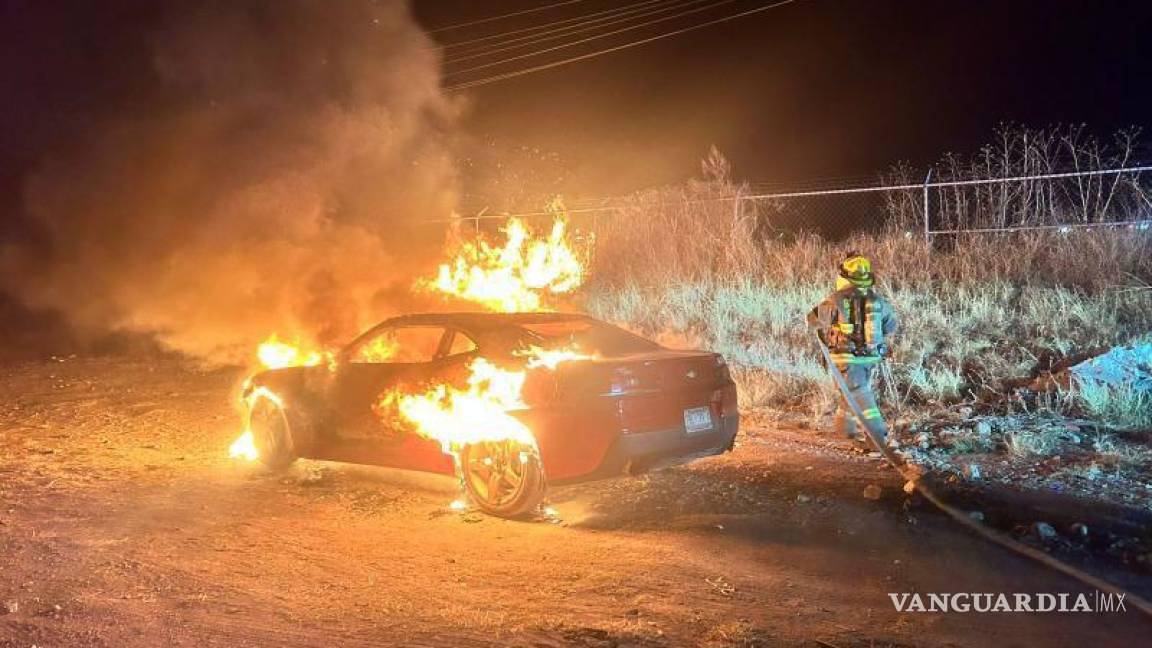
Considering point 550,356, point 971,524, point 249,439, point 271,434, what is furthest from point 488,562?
point 249,439

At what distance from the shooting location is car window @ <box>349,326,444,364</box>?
7.07 meters

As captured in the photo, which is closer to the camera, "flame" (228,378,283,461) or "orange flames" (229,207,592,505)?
"orange flames" (229,207,592,505)

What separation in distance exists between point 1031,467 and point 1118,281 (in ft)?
18.4

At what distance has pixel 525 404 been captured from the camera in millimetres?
5883

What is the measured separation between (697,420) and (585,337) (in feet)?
3.50

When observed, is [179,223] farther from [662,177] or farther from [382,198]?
[662,177]

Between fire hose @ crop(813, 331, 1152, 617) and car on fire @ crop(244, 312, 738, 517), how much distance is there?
1.39 meters

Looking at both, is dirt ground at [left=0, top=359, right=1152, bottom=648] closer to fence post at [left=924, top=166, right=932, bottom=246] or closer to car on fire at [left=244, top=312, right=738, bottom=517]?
car on fire at [left=244, top=312, right=738, bottom=517]

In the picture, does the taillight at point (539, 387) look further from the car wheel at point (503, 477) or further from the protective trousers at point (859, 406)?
the protective trousers at point (859, 406)

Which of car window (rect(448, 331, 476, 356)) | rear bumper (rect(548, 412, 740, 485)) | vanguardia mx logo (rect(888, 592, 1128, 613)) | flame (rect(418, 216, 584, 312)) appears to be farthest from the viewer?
flame (rect(418, 216, 584, 312))

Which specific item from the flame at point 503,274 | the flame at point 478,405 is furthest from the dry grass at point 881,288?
the flame at point 478,405

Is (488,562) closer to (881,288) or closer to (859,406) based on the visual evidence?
(859,406)

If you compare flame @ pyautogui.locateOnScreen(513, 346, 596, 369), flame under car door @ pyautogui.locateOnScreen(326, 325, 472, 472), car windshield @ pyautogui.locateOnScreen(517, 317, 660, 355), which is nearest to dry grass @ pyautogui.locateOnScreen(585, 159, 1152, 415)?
car windshield @ pyautogui.locateOnScreen(517, 317, 660, 355)

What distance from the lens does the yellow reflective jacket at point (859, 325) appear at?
302 inches
